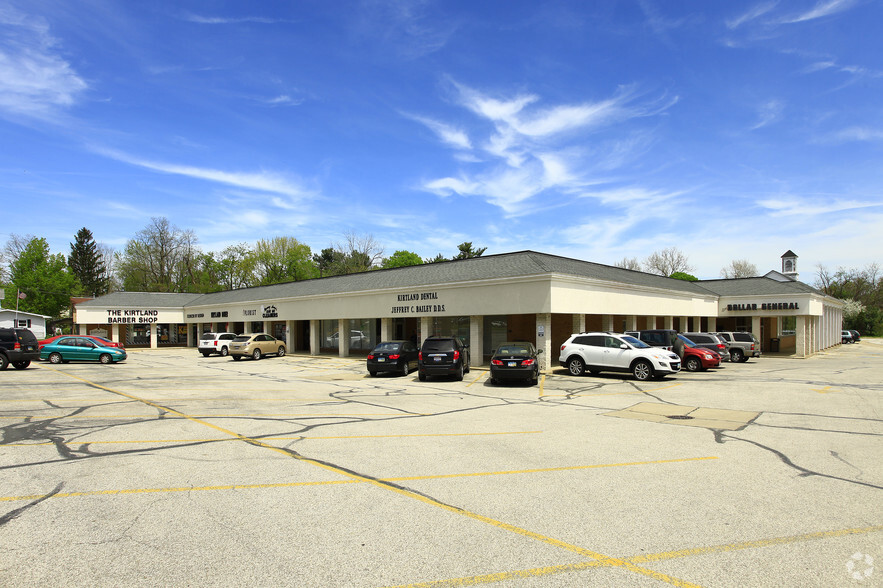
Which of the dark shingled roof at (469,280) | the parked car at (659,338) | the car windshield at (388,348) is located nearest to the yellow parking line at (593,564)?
the dark shingled roof at (469,280)

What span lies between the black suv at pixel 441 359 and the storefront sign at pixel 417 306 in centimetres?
627

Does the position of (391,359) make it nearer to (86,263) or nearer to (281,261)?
(281,261)

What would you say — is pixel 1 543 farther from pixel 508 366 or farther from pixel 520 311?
pixel 520 311

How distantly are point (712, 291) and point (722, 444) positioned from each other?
34.6 meters

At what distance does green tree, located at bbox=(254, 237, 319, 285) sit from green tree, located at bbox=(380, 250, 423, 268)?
1193 centimetres

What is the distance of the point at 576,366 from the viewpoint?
68.2 feet

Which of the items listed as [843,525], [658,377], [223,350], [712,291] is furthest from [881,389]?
[223,350]

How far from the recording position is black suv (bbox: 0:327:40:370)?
22828 mm

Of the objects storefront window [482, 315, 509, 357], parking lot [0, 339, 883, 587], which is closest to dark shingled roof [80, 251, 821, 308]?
storefront window [482, 315, 509, 357]

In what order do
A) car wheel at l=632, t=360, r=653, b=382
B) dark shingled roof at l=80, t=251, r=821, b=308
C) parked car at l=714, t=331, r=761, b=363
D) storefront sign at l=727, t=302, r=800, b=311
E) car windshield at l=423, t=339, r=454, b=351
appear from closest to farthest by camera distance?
car wheel at l=632, t=360, r=653, b=382 → car windshield at l=423, t=339, r=454, b=351 → dark shingled roof at l=80, t=251, r=821, b=308 → parked car at l=714, t=331, r=761, b=363 → storefront sign at l=727, t=302, r=800, b=311

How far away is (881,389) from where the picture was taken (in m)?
16.1

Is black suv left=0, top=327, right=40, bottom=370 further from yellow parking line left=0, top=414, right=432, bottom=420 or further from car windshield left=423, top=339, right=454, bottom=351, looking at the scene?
car windshield left=423, top=339, right=454, bottom=351

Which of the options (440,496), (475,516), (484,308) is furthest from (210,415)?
(484,308)

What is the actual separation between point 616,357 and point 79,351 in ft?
95.5
